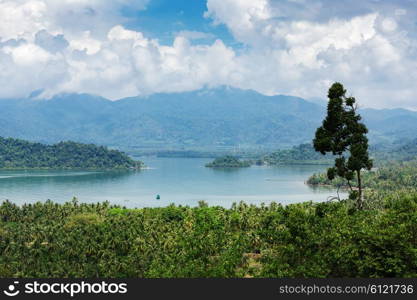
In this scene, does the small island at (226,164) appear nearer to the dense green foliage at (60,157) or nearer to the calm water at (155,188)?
the dense green foliage at (60,157)

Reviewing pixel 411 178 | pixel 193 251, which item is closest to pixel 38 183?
pixel 411 178

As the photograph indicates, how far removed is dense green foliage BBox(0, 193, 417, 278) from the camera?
2122 centimetres

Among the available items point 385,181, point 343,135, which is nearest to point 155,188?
point 385,181

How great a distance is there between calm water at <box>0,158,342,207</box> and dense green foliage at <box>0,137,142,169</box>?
15.8m

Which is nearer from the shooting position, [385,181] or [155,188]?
[385,181]

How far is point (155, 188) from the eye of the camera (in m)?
115

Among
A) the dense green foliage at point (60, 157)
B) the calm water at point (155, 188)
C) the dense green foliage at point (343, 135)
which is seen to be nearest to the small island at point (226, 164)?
the dense green foliage at point (60, 157)

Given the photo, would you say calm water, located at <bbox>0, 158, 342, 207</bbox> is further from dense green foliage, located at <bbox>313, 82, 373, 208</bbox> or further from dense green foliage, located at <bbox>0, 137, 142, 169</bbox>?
dense green foliage, located at <bbox>313, 82, 373, 208</bbox>

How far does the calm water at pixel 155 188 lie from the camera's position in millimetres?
95375

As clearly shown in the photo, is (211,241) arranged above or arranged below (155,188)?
below

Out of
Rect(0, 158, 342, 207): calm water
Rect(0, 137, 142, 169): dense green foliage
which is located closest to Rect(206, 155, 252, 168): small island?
Rect(0, 137, 142, 169): dense green foliage

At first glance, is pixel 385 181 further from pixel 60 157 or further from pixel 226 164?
pixel 60 157

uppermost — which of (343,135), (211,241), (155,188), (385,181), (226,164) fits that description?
(343,135)

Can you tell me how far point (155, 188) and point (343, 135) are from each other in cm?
9166
